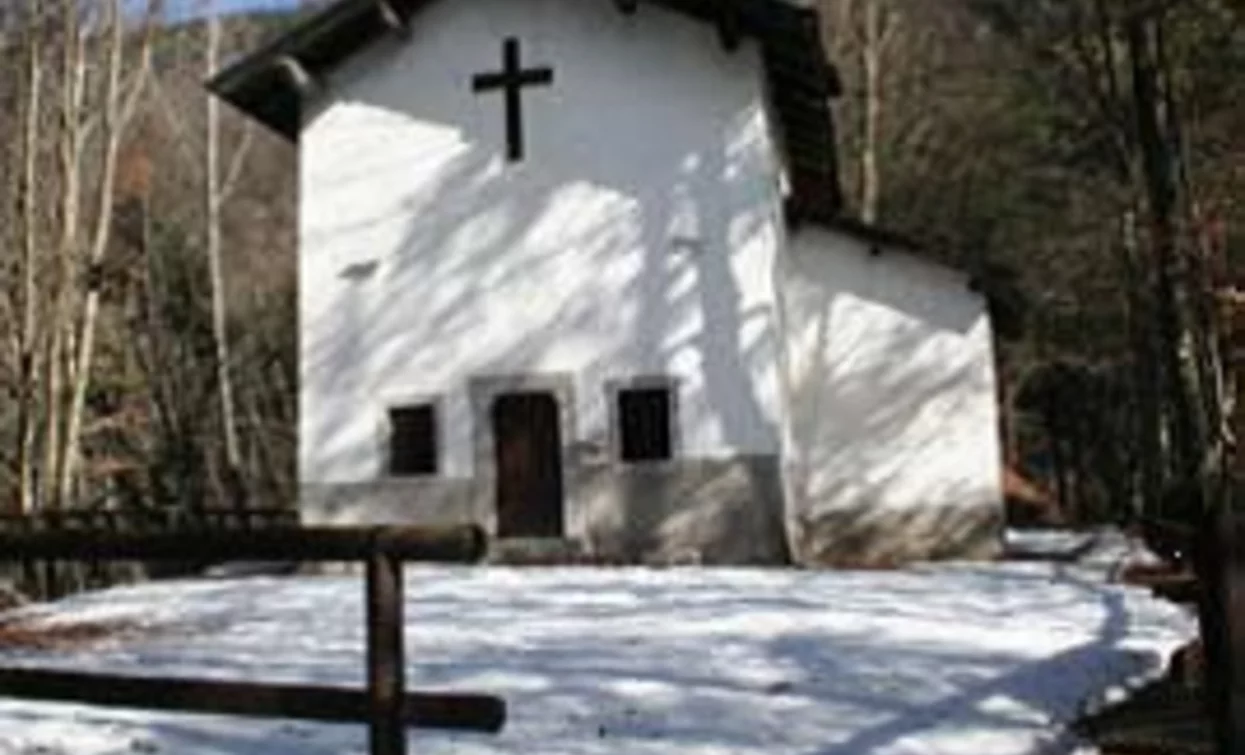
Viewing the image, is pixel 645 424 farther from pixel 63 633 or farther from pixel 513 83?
pixel 63 633

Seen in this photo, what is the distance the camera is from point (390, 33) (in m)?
24.6

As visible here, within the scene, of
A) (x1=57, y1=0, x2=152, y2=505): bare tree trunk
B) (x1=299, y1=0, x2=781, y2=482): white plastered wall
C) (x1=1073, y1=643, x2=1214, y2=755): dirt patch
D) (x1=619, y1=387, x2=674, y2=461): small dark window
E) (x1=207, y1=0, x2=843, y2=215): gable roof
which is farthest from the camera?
(x1=57, y1=0, x2=152, y2=505): bare tree trunk

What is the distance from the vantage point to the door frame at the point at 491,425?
23594mm

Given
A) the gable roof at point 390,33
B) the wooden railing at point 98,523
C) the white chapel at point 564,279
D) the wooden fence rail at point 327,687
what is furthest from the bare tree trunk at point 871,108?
the wooden fence rail at point 327,687

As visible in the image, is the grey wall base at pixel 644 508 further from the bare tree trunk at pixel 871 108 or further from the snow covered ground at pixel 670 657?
the bare tree trunk at pixel 871 108

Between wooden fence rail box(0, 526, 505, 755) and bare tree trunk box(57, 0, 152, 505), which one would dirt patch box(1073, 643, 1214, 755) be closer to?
wooden fence rail box(0, 526, 505, 755)

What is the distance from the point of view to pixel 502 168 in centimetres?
2412

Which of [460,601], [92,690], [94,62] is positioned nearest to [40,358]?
[94,62]

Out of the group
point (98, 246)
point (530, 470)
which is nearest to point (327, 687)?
point (530, 470)

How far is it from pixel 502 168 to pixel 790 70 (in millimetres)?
3959

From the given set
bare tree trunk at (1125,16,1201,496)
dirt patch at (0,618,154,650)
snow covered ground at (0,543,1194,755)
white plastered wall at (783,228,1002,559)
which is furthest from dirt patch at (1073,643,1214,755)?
white plastered wall at (783,228,1002,559)

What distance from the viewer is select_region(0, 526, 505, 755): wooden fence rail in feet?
21.8

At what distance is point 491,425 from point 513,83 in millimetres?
4394

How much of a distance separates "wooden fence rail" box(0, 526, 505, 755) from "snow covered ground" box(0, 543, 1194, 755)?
6.33ft
